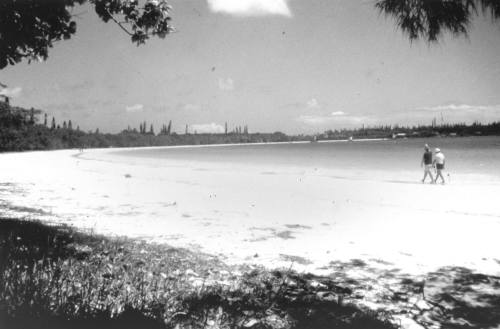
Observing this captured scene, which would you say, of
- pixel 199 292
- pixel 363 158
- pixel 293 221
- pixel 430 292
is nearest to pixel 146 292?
pixel 199 292

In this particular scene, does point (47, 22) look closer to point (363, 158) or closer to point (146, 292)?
point (146, 292)

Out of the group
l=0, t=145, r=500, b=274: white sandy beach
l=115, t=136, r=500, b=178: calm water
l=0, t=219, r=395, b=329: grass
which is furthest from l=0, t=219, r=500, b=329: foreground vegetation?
l=115, t=136, r=500, b=178: calm water

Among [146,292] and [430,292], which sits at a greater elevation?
[146,292]

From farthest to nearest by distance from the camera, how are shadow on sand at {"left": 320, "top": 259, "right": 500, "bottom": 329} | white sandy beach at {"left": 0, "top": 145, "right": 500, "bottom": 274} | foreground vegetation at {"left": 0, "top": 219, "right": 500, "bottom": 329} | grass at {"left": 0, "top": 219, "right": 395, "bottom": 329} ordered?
white sandy beach at {"left": 0, "top": 145, "right": 500, "bottom": 274}
shadow on sand at {"left": 320, "top": 259, "right": 500, "bottom": 329}
foreground vegetation at {"left": 0, "top": 219, "right": 500, "bottom": 329}
grass at {"left": 0, "top": 219, "right": 395, "bottom": 329}

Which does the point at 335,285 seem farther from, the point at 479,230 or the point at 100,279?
the point at 479,230

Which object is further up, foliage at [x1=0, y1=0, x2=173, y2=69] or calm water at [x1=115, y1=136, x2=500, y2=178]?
foliage at [x1=0, y1=0, x2=173, y2=69]

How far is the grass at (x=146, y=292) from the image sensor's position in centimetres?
344

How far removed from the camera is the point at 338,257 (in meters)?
7.27

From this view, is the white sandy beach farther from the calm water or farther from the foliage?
the calm water

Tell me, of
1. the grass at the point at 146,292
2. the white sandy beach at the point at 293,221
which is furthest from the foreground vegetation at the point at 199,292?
the white sandy beach at the point at 293,221

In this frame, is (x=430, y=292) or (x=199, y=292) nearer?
(x=199, y=292)

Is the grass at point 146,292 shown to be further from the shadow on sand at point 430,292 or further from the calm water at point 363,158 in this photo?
the calm water at point 363,158

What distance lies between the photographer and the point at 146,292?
14.3 feet

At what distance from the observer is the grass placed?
11.3ft
